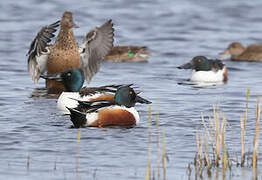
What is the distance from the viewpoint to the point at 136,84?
474 inches

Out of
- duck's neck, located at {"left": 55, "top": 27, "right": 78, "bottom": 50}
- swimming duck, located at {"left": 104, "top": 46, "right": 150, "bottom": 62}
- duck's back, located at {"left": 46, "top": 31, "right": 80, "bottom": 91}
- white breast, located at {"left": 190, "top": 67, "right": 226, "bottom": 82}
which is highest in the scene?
duck's neck, located at {"left": 55, "top": 27, "right": 78, "bottom": 50}

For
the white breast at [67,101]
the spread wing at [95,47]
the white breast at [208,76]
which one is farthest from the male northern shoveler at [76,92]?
the white breast at [208,76]

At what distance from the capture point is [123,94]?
852 centimetres

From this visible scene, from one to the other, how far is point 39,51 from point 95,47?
0.84 meters

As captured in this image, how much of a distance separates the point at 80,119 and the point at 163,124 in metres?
0.95

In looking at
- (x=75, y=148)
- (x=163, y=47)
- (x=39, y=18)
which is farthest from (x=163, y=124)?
(x=39, y=18)

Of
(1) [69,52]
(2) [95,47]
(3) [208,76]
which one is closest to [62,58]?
(1) [69,52]

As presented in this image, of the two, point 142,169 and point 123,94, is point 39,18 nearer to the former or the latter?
point 123,94

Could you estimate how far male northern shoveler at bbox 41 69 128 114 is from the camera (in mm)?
9258

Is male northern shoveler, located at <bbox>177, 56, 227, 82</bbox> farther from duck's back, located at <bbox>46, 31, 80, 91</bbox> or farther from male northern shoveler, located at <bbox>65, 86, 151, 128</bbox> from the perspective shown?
male northern shoveler, located at <bbox>65, 86, 151, 128</bbox>

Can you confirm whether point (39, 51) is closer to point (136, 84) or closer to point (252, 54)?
point (136, 84)

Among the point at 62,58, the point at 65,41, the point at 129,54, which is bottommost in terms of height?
the point at 129,54

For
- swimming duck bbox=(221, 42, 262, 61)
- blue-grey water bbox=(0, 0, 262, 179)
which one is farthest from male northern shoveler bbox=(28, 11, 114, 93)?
swimming duck bbox=(221, 42, 262, 61)

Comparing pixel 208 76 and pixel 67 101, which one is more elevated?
pixel 67 101
